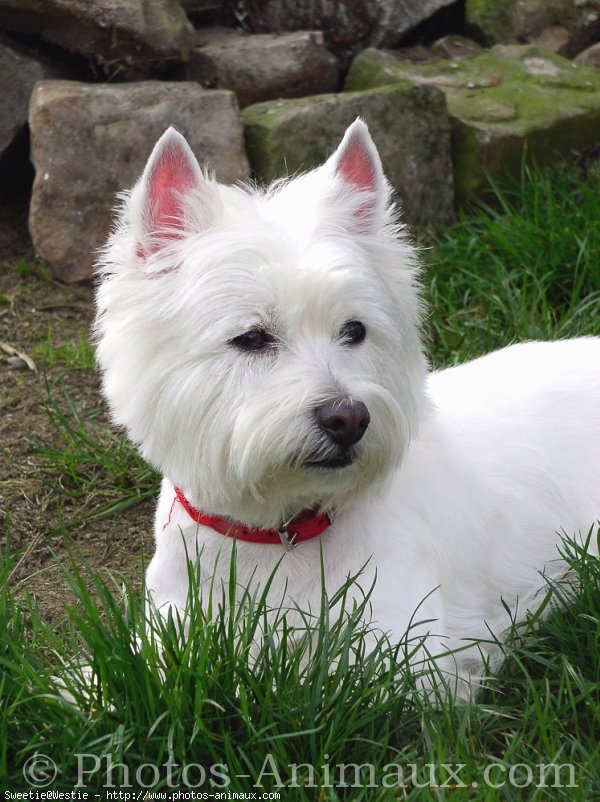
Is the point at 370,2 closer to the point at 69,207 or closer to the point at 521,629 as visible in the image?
the point at 69,207

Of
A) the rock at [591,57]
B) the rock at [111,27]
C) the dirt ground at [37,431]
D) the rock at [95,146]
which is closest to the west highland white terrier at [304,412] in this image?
the dirt ground at [37,431]

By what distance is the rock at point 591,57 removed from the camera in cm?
647

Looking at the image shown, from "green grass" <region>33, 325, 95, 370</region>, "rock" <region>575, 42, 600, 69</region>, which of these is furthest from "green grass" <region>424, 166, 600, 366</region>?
"rock" <region>575, 42, 600, 69</region>

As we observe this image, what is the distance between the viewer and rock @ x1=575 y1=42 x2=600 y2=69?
21.2ft

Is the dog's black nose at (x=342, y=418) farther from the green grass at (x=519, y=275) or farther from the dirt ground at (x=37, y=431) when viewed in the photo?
the green grass at (x=519, y=275)

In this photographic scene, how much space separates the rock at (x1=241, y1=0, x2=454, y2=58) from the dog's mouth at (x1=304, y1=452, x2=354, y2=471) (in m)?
4.07

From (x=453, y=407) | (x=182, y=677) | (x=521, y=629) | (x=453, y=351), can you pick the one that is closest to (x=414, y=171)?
(x=453, y=351)

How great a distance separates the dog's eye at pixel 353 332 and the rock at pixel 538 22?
4.34m

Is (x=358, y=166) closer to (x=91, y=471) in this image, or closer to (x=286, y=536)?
(x=286, y=536)

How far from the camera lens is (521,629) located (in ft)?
10.3

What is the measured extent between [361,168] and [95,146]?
2446mm

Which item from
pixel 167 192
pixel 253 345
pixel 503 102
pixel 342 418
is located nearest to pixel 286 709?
pixel 342 418

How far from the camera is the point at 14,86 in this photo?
5266mm

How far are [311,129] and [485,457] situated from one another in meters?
2.47
